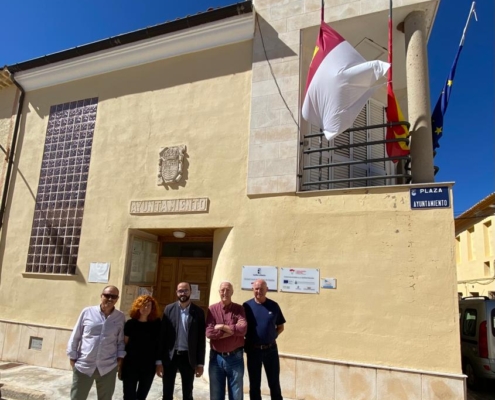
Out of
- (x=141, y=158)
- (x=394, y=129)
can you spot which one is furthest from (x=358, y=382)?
(x=141, y=158)

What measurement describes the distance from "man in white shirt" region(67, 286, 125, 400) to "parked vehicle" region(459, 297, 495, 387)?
620 cm

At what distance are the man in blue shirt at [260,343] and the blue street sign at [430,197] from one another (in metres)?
2.74

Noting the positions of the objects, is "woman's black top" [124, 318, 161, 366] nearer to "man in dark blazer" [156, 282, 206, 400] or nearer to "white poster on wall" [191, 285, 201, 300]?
"man in dark blazer" [156, 282, 206, 400]

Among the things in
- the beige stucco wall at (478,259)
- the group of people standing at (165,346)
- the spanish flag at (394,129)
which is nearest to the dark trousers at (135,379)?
the group of people standing at (165,346)

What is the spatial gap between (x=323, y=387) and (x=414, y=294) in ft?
6.13

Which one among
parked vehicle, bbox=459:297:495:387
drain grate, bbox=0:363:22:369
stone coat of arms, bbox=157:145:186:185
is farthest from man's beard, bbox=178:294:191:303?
parked vehicle, bbox=459:297:495:387

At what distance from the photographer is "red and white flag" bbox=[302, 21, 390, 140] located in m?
5.82

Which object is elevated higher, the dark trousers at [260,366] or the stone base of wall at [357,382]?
the dark trousers at [260,366]

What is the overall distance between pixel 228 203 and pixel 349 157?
259 cm

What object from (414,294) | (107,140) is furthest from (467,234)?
(107,140)

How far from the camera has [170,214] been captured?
23.8ft

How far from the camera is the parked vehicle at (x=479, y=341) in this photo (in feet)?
22.1

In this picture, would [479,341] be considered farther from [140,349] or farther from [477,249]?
[477,249]

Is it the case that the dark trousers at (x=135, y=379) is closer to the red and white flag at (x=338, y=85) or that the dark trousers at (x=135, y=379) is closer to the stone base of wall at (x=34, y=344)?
the red and white flag at (x=338, y=85)
